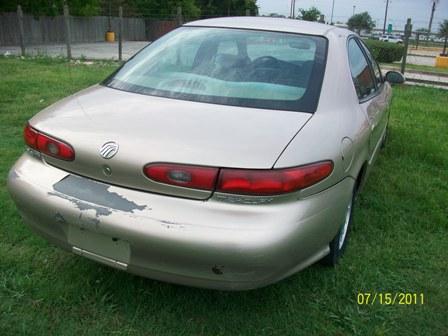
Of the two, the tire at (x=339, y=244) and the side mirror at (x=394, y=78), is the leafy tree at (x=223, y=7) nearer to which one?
the side mirror at (x=394, y=78)

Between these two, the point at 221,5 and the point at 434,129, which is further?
the point at 221,5

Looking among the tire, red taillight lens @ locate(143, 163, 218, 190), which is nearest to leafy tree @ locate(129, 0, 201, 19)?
the tire

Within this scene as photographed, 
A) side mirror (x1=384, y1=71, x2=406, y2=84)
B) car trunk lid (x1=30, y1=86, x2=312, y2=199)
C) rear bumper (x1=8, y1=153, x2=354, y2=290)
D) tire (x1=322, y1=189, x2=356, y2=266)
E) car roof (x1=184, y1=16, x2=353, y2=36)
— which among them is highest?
car roof (x1=184, y1=16, x2=353, y2=36)

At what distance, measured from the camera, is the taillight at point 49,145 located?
84.4 inches

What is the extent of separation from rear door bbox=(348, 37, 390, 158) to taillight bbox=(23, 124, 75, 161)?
5.72ft

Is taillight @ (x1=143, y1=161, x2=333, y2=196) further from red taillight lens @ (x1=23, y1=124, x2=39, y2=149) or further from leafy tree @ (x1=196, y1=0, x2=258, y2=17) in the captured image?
leafy tree @ (x1=196, y1=0, x2=258, y2=17)

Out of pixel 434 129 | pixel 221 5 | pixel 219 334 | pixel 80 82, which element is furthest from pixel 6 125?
pixel 221 5

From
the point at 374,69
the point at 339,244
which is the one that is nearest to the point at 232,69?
the point at 339,244

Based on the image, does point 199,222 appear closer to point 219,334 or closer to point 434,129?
point 219,334

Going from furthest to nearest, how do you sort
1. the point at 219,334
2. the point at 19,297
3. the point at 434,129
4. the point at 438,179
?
the point at 434,129 → the point at 438,179 → the point at 19,297 → the point at 219,334

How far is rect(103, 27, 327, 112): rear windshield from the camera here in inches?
96.1

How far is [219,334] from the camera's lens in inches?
87.2

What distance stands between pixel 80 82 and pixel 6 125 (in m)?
3.56

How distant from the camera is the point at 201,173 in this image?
1.90 m
